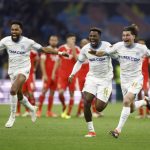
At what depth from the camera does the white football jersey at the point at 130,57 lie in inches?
696

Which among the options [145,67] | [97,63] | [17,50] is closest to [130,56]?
[97,63]

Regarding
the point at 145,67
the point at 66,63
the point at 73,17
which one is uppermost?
the point at 73,17

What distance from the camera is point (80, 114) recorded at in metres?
25.4

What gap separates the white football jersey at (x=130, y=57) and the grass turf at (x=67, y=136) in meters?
1.38

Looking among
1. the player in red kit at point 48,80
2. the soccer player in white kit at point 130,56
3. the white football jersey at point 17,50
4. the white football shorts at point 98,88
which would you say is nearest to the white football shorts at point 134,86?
the soccer player in white kit at point 130,56

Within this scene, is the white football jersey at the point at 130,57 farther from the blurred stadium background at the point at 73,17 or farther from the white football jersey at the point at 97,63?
the blurred stadium background at the point at 73,17

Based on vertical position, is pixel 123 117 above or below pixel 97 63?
below

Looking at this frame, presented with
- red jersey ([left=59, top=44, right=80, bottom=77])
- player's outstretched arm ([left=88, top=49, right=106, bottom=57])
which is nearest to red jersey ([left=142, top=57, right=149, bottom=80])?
red jersey ([left=59, top=44, right=80, bottom=77])

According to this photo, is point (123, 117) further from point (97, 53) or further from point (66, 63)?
point (66, 63)

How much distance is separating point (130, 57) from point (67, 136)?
7.51 ft

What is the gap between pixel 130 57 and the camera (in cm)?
1764

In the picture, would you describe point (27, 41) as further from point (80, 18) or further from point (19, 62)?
point (80, 18)

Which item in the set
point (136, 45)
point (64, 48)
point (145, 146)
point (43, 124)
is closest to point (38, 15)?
point (64, 48)

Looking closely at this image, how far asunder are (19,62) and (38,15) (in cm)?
2311
